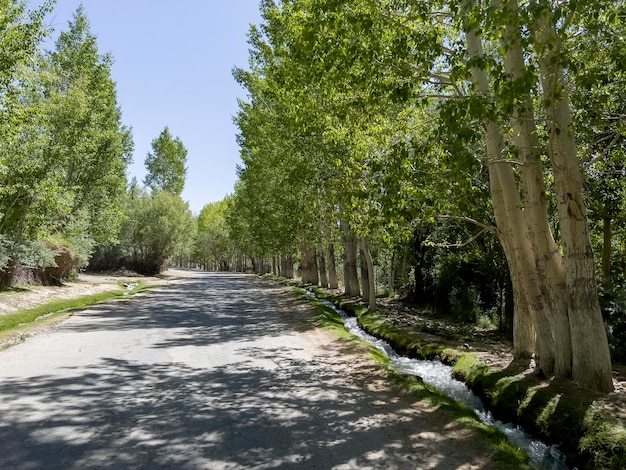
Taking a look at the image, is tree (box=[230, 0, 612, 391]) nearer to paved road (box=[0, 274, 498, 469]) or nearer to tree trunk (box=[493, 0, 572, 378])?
tree trunk (box=[493, 0, 572, 378])

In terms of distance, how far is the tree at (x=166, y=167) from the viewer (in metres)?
64.4

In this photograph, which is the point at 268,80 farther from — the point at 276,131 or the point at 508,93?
the point at 508,93

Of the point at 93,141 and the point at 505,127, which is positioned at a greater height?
the point at 93,141

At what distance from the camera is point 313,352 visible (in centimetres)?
1105

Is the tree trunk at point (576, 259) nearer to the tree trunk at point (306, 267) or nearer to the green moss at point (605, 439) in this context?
the green moss at point (605, 439)

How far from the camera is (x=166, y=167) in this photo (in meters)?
64.5

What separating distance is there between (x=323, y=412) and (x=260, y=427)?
1.07m

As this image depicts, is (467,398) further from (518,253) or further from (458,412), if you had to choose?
(518,253)

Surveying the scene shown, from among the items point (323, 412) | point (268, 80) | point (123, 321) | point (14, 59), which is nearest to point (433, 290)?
point (268, 80)

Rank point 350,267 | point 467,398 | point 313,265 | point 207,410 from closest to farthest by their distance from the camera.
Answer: point 207,410 → point 467,398 → point 350,267 → point 313,265

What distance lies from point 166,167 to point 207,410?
204ft

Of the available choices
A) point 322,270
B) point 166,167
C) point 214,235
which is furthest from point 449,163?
point 214,235

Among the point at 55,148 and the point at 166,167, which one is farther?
the point at 166,167

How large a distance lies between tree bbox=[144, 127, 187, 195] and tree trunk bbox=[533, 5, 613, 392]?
2421 inches
